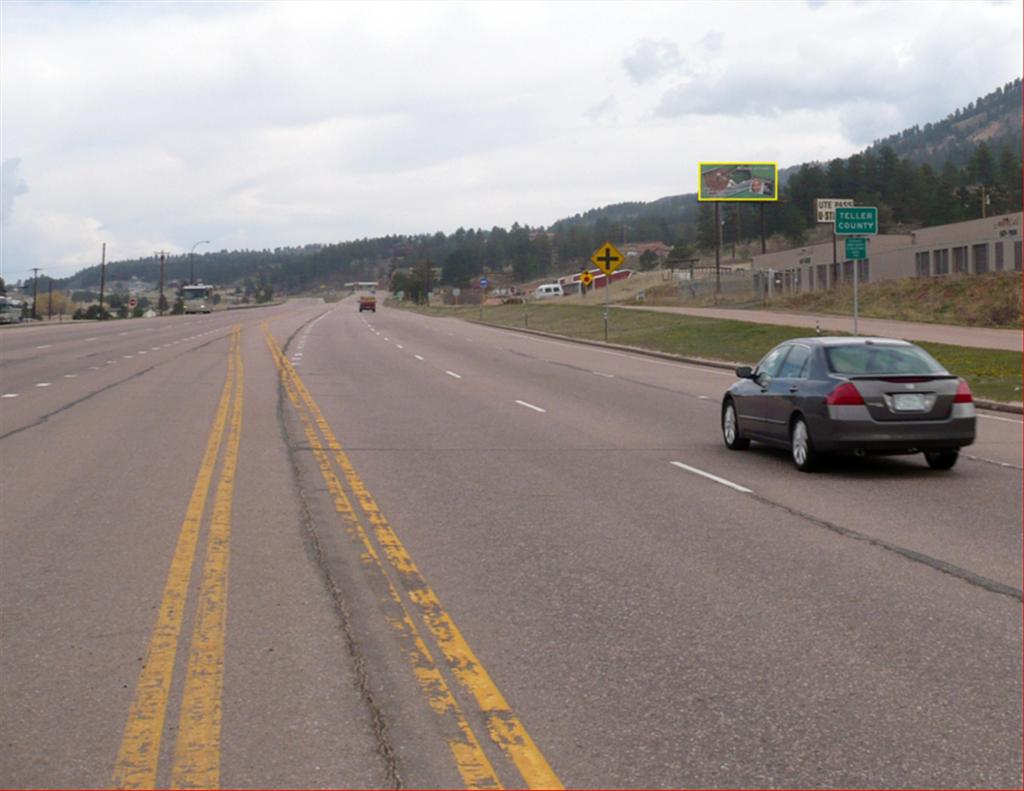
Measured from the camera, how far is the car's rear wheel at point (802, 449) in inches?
549

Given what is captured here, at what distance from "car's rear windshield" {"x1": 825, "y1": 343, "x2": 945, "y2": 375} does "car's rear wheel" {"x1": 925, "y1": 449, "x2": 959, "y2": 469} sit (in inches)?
35.4

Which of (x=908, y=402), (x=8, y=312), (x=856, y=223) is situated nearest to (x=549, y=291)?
(x=8, y=312)

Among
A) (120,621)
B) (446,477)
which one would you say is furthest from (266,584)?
(446,477)

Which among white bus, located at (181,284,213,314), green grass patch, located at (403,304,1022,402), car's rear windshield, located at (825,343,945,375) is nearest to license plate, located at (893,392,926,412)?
car's rear windshield, located at (825,343,945,375)

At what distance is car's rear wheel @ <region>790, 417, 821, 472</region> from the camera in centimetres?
1395

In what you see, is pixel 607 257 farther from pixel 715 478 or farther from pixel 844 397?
pixel 715 478

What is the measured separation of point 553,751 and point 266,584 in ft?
11.5

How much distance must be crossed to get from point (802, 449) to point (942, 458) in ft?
5.24

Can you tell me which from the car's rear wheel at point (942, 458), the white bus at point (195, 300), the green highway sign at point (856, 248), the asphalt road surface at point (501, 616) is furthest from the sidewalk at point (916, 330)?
the white bus at point (195, 300)

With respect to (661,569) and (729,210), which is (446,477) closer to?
(661,569)

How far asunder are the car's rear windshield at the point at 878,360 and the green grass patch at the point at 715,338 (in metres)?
9.84

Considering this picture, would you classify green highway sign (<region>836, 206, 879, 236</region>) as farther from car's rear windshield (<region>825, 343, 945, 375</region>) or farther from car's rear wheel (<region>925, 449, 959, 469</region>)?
car's rear wheel (<region>925, 449, 959, 469</region>)

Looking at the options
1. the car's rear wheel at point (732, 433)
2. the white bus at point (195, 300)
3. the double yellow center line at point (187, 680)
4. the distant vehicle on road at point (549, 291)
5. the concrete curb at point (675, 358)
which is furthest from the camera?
the distant vehicle on road at point (549, 291)

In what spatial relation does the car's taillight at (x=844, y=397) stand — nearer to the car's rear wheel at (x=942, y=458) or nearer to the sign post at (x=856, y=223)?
the car's rear wheel at (x=942, y=458)
